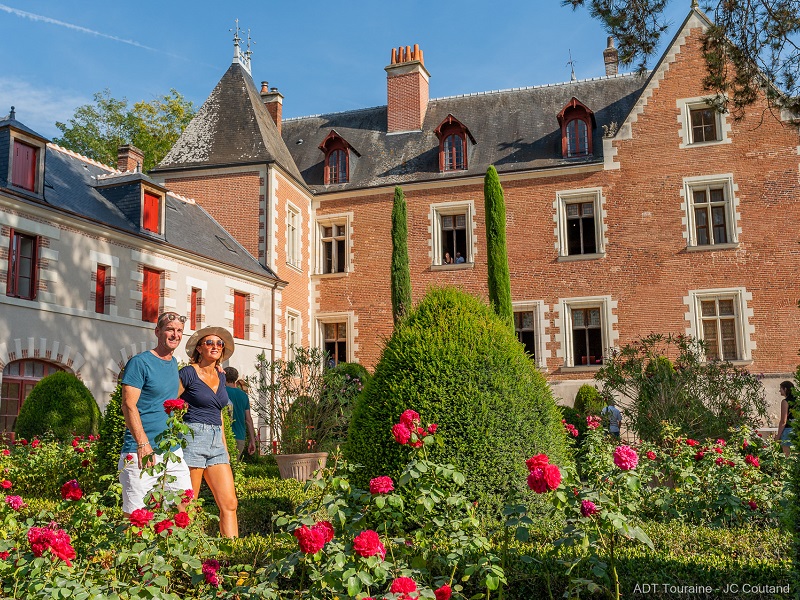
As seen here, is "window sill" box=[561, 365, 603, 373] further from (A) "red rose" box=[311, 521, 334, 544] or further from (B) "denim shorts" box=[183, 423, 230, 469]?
(A) "red rose" box=[311, 521, 334, 544]

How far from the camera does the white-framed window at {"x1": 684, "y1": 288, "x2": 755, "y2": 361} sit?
1717cm

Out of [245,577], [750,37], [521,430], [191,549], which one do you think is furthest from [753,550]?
[750,37]

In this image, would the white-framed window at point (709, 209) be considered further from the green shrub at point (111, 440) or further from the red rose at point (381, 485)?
the red rose at point (381, 485)

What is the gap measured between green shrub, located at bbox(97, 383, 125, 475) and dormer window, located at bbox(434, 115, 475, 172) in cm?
1390

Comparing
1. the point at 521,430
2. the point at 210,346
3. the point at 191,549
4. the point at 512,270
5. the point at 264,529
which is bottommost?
the point at 264,529

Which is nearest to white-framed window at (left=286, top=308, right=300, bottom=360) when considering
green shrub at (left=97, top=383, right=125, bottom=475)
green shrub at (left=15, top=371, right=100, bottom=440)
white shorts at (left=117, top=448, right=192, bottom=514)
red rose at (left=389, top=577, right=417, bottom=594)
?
green shrub at (left=15, top=371, right=100, bottom=440)

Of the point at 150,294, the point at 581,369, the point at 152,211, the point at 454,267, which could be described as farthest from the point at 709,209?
the point at 150,294

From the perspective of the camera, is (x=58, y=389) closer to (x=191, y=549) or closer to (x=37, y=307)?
(x=37, y=307)

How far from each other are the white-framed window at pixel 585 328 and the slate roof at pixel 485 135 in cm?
369

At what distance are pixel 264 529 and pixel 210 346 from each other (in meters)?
1.87

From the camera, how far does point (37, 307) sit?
41.3 feet

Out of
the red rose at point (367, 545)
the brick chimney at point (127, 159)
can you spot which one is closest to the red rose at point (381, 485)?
the red rose at point (367, 545)

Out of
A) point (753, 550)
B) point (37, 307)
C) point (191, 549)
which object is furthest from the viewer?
point (37, 307)

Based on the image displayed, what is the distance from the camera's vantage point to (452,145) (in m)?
20.0
